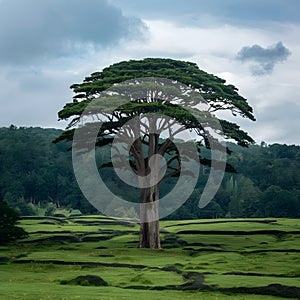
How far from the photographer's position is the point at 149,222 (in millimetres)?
50812

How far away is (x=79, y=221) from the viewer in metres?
97.4

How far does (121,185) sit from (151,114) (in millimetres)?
102482

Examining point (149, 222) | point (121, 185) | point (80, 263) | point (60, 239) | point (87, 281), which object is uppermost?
point (121, 185)

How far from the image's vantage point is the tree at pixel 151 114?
48.9 m

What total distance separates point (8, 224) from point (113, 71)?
19.1 meters

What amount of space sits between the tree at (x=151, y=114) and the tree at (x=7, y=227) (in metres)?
11.0

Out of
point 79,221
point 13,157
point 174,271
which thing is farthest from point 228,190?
point 174,271

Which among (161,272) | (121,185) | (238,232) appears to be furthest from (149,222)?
(121,185)

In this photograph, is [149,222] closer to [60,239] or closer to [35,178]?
[60,239]

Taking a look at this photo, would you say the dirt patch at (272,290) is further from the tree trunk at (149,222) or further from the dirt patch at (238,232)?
the dirt patch at (238,232)

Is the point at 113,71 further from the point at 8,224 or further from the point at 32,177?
the point at 32,177

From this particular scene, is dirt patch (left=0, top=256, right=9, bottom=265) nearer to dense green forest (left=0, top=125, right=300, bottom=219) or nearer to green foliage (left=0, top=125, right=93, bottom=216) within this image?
dense green forest (left=0, top=125, right=300, bottom=219)

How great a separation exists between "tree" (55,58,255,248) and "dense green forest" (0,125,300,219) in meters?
70.8

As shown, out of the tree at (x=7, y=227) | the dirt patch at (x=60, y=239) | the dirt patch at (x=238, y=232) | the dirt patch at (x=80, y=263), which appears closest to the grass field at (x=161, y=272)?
the dirt patch at (x=80, y=263)
